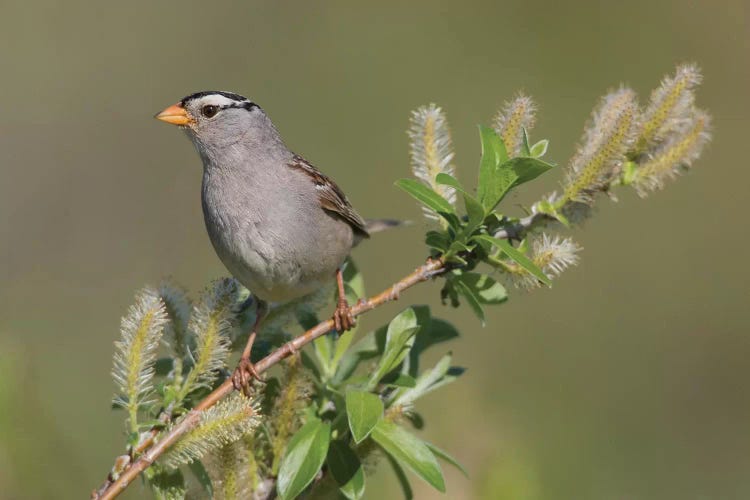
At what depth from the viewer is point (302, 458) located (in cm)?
215

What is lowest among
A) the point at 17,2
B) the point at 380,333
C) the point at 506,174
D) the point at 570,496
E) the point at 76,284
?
the point at 76,284

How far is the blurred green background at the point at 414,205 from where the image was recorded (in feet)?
18.5

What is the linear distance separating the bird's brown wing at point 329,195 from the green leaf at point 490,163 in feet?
5.52

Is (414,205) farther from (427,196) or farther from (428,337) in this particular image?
(427,196)

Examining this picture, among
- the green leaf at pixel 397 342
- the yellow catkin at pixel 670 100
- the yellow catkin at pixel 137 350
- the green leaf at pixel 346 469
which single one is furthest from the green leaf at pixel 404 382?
the yellow catkin at pixel 670 100

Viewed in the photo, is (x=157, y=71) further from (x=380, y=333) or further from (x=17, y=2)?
(x=380, y=333)

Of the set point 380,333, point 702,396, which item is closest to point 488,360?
point 702,396

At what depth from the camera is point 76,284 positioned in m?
7.84

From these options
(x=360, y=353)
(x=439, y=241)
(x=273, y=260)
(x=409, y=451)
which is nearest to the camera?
(x=409, y=451)

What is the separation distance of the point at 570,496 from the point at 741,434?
9.03 feet

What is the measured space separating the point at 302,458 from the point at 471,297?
2.27ft

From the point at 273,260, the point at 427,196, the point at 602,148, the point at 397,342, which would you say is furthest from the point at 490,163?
the point at 273,260

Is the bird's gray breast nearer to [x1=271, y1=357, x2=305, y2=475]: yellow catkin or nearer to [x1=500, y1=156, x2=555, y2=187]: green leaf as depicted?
[x1=271, y1=357, x2=305, y2=475]: yellow catkin

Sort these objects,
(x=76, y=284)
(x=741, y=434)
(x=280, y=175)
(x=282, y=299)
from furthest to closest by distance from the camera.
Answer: (x=76, y=284) → (x=741, y=434) → (x=280, y=175) → (x=282, y=299)
